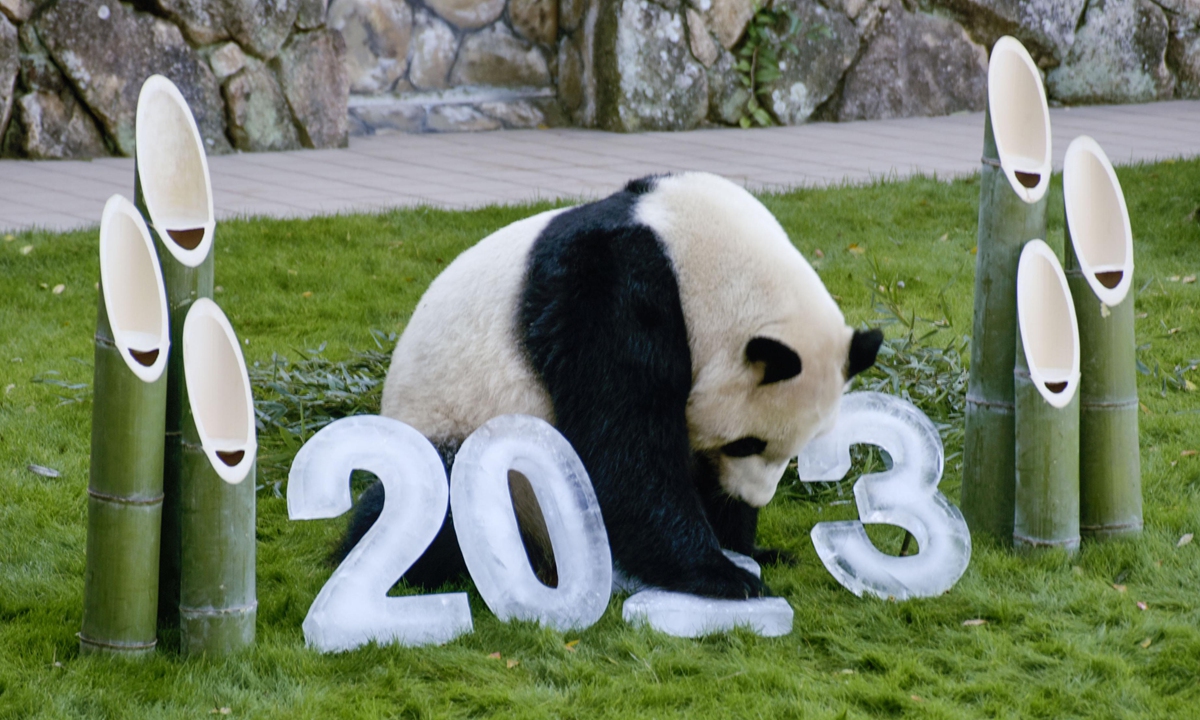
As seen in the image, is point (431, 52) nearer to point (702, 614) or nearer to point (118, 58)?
point (118, 58)

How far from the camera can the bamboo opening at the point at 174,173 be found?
265cm

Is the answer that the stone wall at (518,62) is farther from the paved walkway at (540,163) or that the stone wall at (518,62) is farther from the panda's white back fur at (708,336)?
the panda's white back fur at (708,336)

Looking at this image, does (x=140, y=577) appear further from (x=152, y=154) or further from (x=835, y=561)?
(x=835, y=561)

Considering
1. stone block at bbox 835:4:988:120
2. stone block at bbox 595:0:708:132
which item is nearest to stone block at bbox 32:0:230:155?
stone block at bbox 595:0:708:132

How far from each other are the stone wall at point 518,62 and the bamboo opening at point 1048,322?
21.6ft

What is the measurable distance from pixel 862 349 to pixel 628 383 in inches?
21.4

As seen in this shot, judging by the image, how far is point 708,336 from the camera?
3.02 m

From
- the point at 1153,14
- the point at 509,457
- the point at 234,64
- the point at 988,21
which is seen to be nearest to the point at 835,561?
the point at 509,457

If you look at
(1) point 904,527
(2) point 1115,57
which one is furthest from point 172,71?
(2) point 1115,57

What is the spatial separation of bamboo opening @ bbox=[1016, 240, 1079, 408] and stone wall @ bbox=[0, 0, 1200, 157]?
6594 millimetres

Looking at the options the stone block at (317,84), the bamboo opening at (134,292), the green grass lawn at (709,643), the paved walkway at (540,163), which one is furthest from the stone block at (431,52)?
the bamboo opening at (134,292)

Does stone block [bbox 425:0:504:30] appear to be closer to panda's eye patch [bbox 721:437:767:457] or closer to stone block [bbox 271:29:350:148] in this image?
stone block [bbox 271:29:350:148]

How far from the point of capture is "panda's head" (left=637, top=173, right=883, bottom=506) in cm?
301

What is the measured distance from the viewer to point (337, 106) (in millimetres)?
9148
